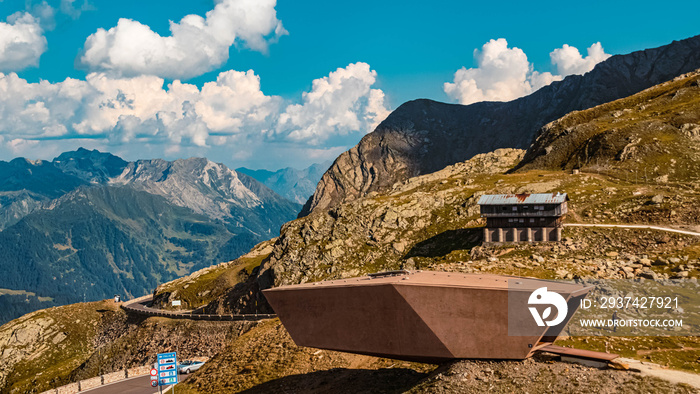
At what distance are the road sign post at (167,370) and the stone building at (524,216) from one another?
53130mm

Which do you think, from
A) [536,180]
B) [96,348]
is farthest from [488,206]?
[96,348]

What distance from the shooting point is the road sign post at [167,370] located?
49.8 meters

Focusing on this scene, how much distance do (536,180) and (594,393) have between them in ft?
315

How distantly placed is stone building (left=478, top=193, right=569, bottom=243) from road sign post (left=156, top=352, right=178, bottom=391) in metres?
53.1

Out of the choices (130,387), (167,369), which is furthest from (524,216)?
(130,387)

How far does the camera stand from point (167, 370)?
4988cm

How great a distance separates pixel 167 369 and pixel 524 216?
57841mm

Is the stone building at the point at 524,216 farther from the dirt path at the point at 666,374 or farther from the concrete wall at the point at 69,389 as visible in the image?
the concrete wall at the point at 69,389

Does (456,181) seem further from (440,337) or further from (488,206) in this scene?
(440,337)

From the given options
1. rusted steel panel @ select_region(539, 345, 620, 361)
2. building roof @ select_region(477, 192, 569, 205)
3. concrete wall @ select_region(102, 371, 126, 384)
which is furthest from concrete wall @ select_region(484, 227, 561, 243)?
concrete wall @ select_region(102, 371, 126, 384)

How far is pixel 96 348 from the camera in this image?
136 metres

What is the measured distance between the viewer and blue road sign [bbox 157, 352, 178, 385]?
49.8m

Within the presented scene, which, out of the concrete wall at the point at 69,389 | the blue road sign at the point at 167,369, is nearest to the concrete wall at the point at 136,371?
the concrete wall at the point at 69,389

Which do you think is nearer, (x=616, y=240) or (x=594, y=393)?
(x=594, y=393)
